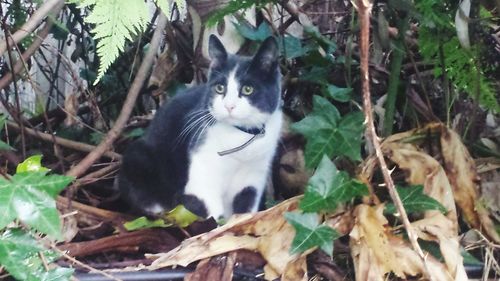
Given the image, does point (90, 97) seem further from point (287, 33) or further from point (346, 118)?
point (346, 118)

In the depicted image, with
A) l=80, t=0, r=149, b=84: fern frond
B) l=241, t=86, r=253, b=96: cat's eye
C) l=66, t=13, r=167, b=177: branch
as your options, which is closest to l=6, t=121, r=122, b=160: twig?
l=66, t=13, r=167, b=177: branch

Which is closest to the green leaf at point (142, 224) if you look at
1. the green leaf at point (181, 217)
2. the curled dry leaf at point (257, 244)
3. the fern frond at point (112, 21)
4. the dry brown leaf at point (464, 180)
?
the green leaf at point (181, 217)

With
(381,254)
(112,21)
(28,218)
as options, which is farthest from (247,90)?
(112,21)

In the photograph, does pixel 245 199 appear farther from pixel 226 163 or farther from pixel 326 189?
pixel 326 189

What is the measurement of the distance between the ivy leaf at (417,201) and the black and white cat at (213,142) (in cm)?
49

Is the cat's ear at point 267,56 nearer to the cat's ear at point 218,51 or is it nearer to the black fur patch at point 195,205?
the cat's ear at point 218,51

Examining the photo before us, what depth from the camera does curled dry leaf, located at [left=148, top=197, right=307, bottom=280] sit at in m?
1.24

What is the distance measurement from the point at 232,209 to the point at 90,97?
1.55 ft

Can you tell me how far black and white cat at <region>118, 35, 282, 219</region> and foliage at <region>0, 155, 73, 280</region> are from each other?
60 centimetres

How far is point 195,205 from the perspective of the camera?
5.67 feet

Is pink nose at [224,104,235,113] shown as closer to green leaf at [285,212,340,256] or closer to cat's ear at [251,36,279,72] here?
cat's ear at [251,36,279,72]

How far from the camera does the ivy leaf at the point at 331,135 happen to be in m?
1.41

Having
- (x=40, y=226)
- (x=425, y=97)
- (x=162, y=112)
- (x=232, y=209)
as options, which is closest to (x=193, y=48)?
(x=162, y=112)

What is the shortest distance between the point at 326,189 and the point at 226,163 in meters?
0.51
